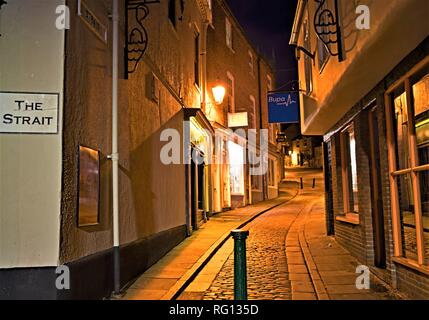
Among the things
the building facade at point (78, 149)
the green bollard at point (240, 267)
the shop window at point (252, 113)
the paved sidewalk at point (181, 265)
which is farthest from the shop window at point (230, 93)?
the green bollard at point (240, 267)

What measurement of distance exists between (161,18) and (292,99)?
4167 millimetres

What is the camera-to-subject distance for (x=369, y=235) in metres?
7.31

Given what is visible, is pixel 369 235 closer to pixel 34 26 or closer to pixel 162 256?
pixel 162 256

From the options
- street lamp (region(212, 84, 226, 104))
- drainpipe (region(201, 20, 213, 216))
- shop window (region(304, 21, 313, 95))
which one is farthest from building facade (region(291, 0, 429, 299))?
street lamp (region(212, 84, 226, 104))

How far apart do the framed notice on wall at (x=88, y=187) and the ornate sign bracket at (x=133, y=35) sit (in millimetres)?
1771

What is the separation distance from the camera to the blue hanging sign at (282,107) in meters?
11.3

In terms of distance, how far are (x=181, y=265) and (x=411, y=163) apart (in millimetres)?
4474

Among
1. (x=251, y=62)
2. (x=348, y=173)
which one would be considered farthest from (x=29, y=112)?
(x=251, y=62)

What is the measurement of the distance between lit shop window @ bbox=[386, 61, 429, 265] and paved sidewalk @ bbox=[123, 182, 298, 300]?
3.35 metres

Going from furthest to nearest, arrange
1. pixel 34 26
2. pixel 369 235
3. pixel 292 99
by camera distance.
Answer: pixel 292 99 → pixel 369 235 → pixel 34 26

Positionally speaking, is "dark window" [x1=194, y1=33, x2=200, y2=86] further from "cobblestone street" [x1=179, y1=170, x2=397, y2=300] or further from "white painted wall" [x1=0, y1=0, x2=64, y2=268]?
"white painted wall" [x1=0, y1=0, x2=64, y2=268]

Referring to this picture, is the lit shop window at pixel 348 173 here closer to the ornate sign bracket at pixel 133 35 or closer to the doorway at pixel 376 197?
the doorway at pixel 376 197

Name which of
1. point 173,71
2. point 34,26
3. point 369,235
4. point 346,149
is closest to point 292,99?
point 346,149

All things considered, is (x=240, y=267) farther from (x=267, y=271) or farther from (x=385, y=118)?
(x=267, y=271)
